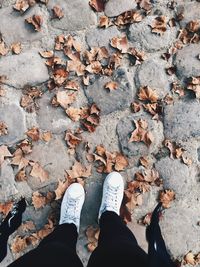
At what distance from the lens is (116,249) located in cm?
292

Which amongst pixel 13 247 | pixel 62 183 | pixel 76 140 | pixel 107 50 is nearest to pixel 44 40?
pixel 107 50

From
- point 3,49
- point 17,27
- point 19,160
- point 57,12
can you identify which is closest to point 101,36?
point 57,12

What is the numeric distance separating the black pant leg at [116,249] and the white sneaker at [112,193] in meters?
0.16

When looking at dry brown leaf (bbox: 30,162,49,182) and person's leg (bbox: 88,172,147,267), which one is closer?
person's leg (bbox: 88,172,147,267)

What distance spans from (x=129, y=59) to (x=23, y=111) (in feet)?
3.25

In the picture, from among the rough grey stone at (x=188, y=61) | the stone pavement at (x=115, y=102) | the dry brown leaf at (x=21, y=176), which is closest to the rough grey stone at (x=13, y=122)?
the stone pavement at (x=115, y=102)

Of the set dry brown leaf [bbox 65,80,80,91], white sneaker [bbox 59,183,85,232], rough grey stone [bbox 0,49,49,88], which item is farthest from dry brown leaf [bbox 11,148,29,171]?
dry brown leaf [bbox 65,80,80,91]

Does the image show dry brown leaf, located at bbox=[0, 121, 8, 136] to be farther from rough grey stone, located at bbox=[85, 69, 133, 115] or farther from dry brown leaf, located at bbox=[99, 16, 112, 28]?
dry brown leaf, located at bbox=[99, 16, 112, 28]

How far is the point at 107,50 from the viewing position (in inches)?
149

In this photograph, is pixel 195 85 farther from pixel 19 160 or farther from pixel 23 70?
pixel 19 160

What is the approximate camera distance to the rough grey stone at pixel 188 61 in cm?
379

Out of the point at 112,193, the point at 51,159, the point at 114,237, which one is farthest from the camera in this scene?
the point at 51,159

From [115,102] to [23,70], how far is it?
0.82 m

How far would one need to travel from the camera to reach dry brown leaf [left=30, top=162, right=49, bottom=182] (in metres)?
3.73
